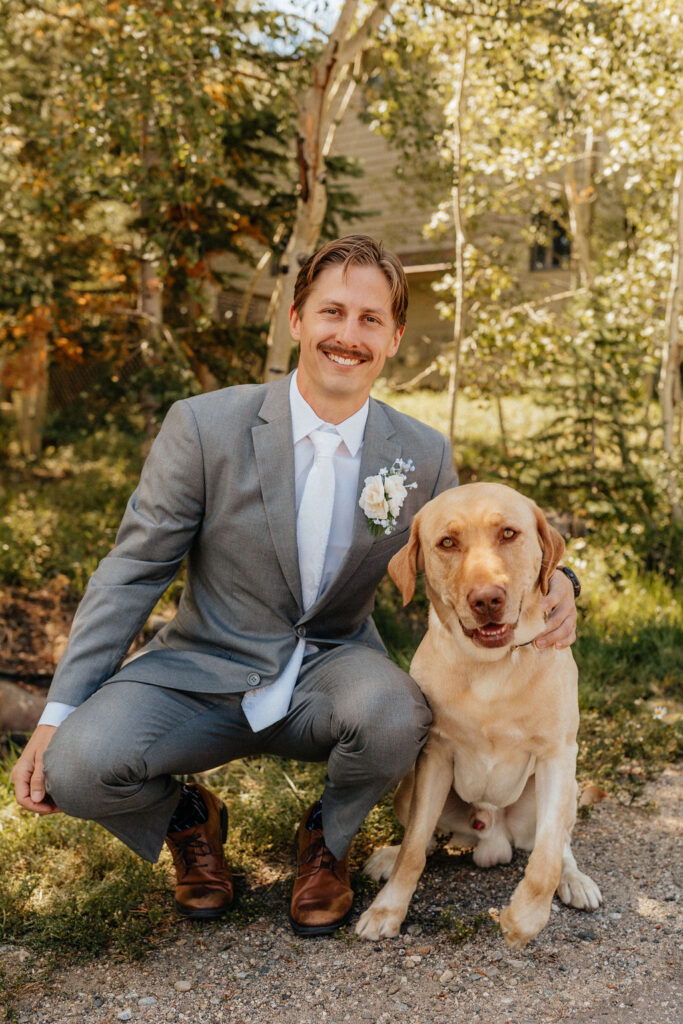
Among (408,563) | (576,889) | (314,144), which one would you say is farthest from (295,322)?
(314,144)

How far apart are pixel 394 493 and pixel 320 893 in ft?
3.83

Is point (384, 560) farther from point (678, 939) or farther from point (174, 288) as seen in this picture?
point (174, 288)

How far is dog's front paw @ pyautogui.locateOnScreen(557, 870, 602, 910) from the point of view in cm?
254

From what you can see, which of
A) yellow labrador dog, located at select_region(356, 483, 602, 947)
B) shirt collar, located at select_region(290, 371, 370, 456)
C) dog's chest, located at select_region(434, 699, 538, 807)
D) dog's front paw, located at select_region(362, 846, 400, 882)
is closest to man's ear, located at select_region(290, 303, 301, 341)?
shirt collar, located at select_region(290, 371, 370, 456)

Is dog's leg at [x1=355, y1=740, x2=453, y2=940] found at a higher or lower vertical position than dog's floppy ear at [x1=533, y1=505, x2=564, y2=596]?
lower

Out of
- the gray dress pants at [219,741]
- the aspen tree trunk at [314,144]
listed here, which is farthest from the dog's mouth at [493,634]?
the aspen tree trunk at [314,144]

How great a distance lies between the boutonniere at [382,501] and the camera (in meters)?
2.59

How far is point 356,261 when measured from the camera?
2646 mm

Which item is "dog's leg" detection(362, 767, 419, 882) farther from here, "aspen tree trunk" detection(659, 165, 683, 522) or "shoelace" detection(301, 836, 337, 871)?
"aspen tree trunk" detection(659, 165, 683, 522)

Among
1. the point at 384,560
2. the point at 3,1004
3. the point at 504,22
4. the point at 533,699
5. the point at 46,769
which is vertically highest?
the point at 504,22

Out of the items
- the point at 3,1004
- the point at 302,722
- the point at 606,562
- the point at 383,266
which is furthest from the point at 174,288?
the point at 3,1004

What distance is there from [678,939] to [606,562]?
364 cm

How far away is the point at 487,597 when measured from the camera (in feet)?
6.74

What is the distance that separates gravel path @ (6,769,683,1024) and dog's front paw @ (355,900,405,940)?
26mm
